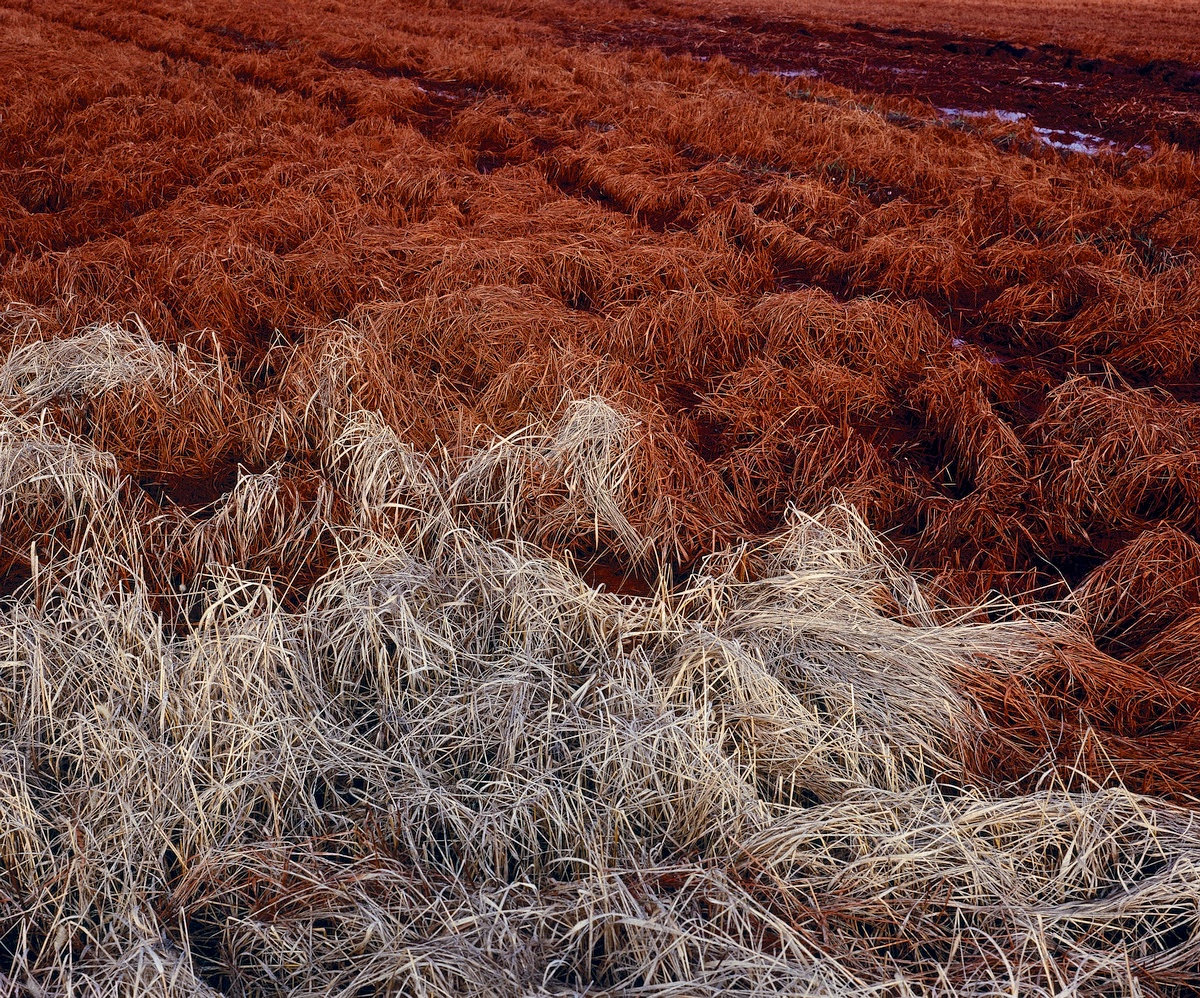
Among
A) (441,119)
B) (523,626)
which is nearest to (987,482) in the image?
(523,626)

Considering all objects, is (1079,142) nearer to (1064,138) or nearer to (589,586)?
(1064,138)

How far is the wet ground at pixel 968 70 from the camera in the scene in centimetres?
993

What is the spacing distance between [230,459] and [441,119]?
6.65 metres

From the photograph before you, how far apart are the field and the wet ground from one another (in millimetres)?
4915

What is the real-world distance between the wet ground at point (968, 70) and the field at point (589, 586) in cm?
492

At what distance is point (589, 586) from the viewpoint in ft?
8.54

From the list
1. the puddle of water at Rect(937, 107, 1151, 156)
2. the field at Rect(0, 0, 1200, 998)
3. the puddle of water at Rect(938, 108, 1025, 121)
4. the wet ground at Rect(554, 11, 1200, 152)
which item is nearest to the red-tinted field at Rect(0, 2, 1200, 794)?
the field at Rect(0, 0, 1200, 998)

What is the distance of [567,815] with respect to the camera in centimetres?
181

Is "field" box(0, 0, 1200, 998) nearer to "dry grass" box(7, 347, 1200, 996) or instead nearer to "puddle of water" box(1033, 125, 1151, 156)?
"dry grass" box(7, 347, 1200, 996)

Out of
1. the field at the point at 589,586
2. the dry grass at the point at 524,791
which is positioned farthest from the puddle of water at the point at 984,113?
the dry grass at the point at 524,791

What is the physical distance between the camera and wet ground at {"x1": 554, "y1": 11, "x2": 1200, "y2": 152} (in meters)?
9.93

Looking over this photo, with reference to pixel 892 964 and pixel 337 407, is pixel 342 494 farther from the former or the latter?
pixel 892 964

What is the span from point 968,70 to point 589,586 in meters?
15.1

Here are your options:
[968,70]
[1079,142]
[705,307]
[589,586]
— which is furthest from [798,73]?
[589,586]
